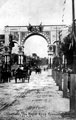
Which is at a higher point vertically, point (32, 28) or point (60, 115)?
point (32, 28)

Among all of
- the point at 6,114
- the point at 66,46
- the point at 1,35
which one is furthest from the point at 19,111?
the point at 1,35

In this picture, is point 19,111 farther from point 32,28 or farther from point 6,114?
point 32,28

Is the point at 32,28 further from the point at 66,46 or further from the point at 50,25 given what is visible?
the point at 66,46

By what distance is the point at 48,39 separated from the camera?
6994 cm

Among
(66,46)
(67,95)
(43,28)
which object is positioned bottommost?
(67,95)

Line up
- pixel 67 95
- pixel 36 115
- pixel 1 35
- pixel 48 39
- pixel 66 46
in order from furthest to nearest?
pixel 1 35
pixel 48 39
pixel 66 46
pixel 67 95
pixel 36 115

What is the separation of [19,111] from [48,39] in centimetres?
6283

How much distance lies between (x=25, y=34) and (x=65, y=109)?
64044 millimetres

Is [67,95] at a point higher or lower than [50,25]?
lower

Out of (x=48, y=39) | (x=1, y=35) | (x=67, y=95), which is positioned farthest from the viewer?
(x=1, y=35)

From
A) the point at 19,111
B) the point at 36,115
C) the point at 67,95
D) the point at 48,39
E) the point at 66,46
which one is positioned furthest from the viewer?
the point at 48,39

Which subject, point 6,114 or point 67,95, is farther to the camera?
point 67,95

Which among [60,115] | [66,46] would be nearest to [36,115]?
[60,115]

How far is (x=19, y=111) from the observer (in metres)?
7.52
